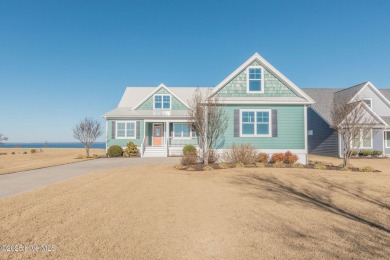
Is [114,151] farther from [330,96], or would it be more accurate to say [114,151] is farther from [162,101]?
[330,96]

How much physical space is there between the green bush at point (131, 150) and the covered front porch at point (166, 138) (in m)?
0.88

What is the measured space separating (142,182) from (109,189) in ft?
4.92

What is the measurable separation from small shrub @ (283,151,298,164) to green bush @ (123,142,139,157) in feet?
45.9

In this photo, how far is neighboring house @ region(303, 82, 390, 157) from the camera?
69.6 ft

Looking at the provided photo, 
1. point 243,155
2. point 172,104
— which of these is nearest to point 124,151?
point 172,104

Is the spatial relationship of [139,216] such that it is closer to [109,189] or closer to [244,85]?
[109,189]

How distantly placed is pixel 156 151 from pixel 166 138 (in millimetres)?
1649

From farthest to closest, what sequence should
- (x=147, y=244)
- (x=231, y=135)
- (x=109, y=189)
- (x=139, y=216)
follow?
(x=231, y=135) → (x=109, y=189) → (x=139, y=216) → (x=147, y=244)

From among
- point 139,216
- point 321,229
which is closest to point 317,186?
point 321,229

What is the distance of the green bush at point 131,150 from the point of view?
21031 mm

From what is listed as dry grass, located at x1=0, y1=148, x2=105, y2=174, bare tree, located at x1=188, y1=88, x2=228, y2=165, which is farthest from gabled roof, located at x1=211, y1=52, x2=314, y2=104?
dry grass, located at x1=0, y1=148, x2=105, y2=174

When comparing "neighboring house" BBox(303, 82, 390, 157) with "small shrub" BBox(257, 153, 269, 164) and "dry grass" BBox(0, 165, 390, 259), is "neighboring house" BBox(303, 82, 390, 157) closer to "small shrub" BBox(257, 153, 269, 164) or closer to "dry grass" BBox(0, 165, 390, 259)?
"small shrub" BBox(257, 153, 269, 164)

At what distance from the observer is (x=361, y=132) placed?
67.0 feet

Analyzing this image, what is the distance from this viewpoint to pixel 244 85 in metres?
15.5
